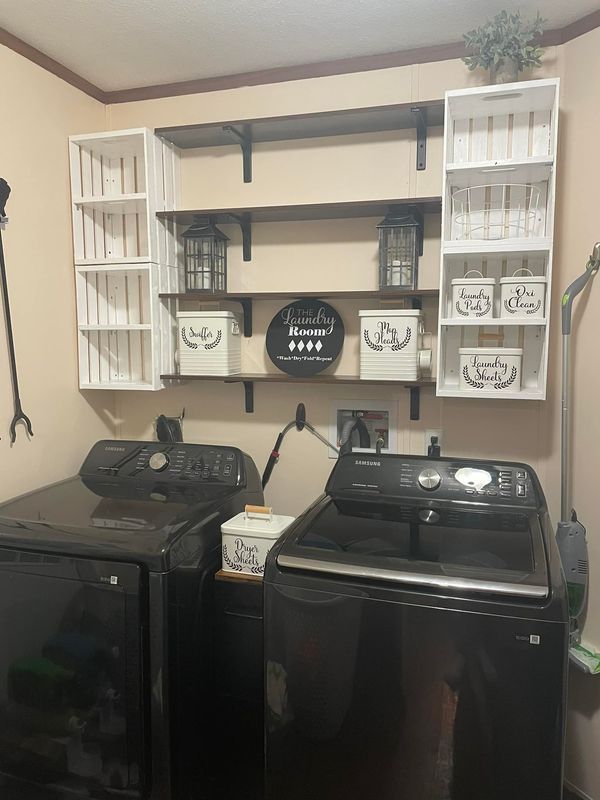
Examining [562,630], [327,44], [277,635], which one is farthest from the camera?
[327,44]

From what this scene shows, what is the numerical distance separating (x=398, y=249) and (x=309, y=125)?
55cm

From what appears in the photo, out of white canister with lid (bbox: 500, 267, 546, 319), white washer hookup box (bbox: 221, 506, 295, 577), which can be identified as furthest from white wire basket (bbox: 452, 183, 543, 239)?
white washer hookup box (bbox: 221, 506, 295, 577)

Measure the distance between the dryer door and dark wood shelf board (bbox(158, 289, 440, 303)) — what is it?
40.4 inches

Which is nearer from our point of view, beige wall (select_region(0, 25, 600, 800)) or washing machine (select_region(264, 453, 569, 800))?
washing machine (select_region(264, 453, 569, 800))

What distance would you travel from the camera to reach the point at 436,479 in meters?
1.82

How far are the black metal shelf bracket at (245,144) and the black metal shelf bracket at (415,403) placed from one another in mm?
1018

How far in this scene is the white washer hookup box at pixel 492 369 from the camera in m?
1.85

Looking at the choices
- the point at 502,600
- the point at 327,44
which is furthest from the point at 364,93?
the point at 502,600

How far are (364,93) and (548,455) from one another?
1424 millimetres

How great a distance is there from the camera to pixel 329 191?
2193 mm

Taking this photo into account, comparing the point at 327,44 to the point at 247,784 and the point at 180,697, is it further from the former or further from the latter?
the point at 247,784

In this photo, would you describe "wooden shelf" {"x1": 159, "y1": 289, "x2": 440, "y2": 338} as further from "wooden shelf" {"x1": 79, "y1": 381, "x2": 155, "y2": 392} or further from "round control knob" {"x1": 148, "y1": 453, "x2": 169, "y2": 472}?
"round control knob" {"x1": 148, "y1": 453, "x2": 169, "y2": 472}

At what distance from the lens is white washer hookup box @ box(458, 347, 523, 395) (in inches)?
72.6

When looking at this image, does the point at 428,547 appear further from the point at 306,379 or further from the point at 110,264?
the point at 110,264
